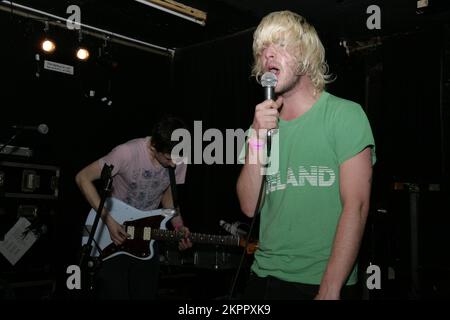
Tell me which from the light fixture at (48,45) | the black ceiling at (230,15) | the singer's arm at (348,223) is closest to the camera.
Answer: the singer's arm at (348,223)

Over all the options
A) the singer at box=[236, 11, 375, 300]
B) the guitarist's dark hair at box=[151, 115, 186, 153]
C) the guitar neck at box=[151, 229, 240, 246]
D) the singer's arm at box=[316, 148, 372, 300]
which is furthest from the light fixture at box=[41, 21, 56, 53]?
the singer's arm at box=[316, 148, 372, 300]

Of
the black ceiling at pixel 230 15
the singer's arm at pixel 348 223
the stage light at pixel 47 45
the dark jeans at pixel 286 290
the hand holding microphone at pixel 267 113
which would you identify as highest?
the black ceiling at pixel 230 15

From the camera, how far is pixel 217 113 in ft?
18.2

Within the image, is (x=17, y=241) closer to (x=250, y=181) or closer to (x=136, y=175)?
(x=136, y=175)

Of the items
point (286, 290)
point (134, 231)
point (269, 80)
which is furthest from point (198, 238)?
point (269, 80)

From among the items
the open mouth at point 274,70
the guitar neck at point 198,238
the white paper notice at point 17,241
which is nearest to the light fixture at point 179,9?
the guitar neck at point 198,238

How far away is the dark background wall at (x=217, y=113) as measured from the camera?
3.85m

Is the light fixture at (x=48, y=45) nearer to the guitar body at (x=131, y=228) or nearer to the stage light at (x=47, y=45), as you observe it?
the stage light at (x=47, y=45)

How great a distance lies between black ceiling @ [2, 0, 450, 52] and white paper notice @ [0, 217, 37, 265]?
2332 millimetres

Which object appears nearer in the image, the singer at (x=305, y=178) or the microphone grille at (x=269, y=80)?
the singer at (x=305, y=178)

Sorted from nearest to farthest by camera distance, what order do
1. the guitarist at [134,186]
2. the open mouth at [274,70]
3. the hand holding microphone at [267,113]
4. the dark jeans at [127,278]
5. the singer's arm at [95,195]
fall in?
the hand holding microphone at [267,113], the open mouth at [274,70], the dark jeans at [127,278], the guitarist at [134,186], the singer's arm at [95,195]

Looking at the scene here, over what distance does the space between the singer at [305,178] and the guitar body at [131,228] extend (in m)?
2.11
